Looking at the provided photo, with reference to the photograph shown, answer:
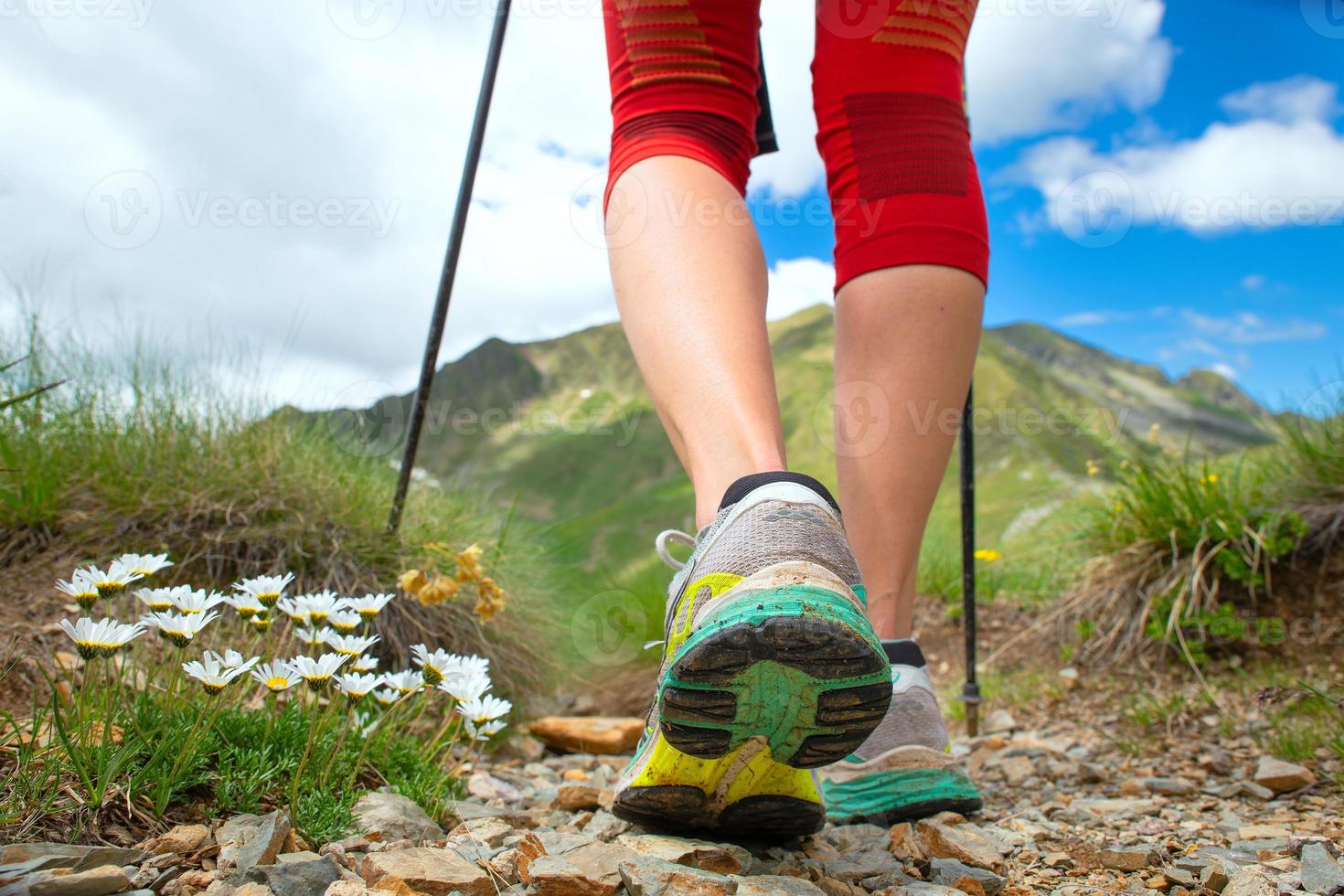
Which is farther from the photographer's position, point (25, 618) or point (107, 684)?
point (25, 618)

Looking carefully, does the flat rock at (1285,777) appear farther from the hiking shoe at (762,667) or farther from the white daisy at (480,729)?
the white daisy at (480,729)

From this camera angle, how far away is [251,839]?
39.9 inches

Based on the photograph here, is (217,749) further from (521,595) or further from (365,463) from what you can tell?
(365,463)

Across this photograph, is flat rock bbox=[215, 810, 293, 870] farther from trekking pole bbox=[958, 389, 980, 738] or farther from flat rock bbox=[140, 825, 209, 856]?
trekking pole bbox=[958, 389, 980, 738]

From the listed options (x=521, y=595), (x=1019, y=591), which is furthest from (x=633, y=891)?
(x=1019, y=591)

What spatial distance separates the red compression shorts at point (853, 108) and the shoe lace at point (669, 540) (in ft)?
1.55

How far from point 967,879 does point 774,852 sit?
0.24 meters

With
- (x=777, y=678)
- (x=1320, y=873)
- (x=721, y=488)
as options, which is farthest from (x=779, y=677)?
(x=1320, y=873)

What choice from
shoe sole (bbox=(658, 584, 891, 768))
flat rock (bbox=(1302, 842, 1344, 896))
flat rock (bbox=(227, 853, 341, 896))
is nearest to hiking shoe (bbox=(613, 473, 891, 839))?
shoe sole (bbox=(658, 584, 891, 768))

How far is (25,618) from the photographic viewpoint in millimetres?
1854

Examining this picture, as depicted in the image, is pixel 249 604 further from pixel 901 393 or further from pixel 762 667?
pixel 901 393

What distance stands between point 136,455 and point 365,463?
2.48 feet

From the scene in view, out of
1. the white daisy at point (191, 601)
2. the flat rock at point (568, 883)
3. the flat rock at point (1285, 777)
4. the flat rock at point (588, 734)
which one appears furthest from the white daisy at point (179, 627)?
the flat rock at point (1285, 777)

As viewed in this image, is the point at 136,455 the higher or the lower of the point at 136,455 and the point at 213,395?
the lower
